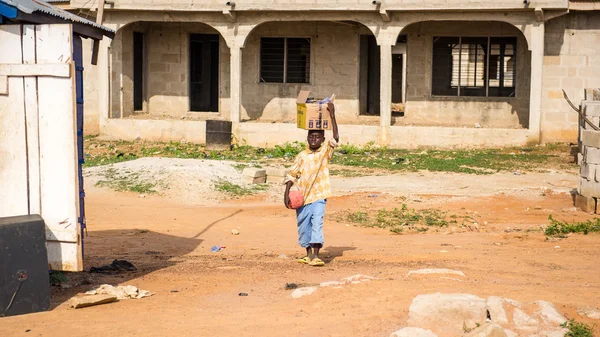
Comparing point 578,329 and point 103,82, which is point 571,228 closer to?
point 578,329

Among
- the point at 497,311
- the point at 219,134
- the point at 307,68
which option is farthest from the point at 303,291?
the point at 307,68

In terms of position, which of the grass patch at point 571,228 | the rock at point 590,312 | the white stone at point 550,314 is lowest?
the grass patch at point 571,228

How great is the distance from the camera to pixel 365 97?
23734 millimetres

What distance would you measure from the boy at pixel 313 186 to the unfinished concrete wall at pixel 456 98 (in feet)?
45.2

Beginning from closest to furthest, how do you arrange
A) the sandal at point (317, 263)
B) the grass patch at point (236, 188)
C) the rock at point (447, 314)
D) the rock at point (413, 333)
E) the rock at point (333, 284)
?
the rock at point (413, 333), the rock at point (447, 314), the rock at point (333, 284), the sandal at point (317, 263), the grass patch at point (236, 188)

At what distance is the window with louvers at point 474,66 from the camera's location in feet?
73.3

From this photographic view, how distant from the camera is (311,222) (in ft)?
29.6

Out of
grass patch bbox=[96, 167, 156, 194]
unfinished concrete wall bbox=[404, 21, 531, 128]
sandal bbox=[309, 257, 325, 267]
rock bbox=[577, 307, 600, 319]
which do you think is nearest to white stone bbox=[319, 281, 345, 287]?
sandal bbox=[309, 257, 325, 267]

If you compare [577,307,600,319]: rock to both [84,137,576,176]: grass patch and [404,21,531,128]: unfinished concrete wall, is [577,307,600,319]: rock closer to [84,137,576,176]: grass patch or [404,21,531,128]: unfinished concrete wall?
[84,137,576,176]: grass patch

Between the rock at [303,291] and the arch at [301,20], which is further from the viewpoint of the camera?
the arch at [301,20]

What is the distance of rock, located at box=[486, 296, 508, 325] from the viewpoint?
253 inches

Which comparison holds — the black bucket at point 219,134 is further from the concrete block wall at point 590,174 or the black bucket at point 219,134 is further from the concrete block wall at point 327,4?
the concrete block wall at point 590,174

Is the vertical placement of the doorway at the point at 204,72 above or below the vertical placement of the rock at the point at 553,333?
above

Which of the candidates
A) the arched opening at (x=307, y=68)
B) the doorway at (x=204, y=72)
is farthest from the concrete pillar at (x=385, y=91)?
the doorway at (x=204, y=72)
